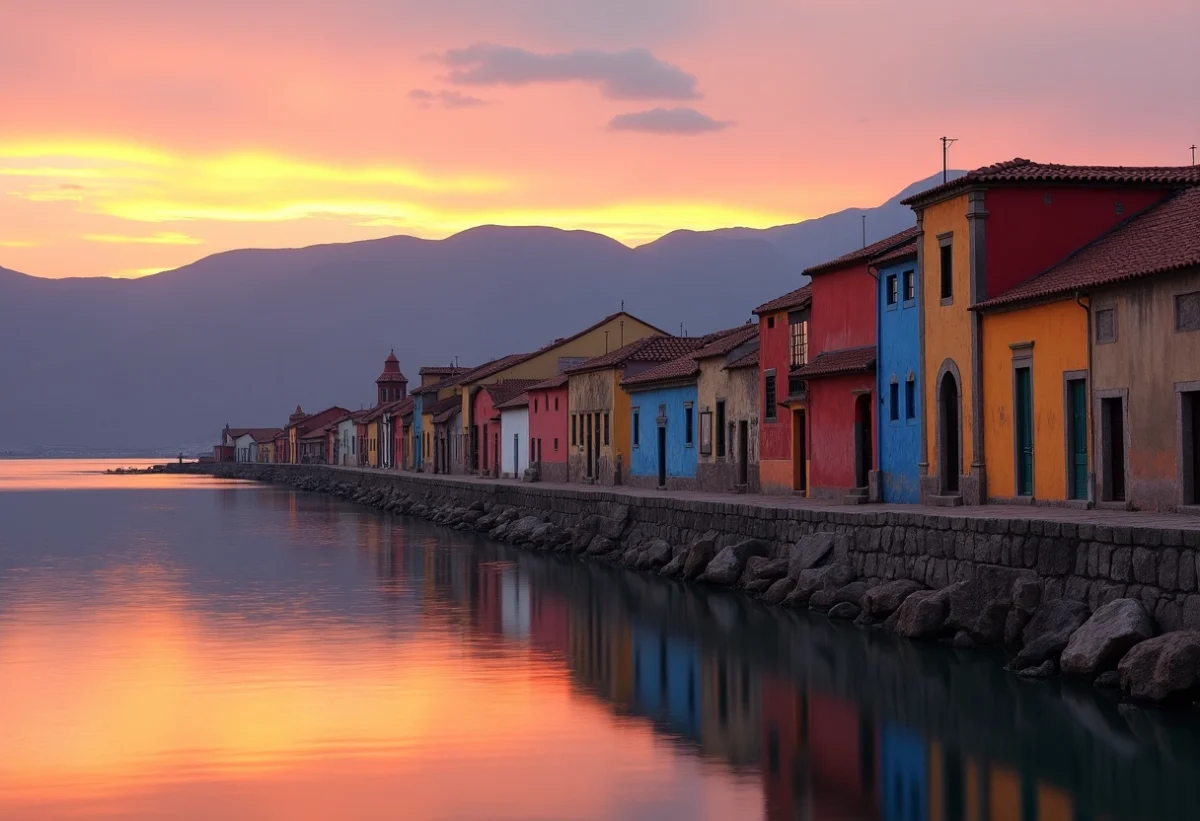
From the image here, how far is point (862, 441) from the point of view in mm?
34688

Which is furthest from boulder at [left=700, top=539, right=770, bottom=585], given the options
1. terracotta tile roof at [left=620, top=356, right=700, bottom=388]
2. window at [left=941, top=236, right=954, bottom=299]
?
terracotta tile roof at [left=620, top=356, right=700, bottom=388]

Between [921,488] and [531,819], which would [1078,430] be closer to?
[921,488]

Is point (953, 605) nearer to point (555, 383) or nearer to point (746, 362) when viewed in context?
point (746, 362)

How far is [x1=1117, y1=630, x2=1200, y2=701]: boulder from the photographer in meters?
15.8

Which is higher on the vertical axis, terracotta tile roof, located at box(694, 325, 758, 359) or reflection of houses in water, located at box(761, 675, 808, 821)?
terracotta tile roof, located at box(694, 325, 758, 359)

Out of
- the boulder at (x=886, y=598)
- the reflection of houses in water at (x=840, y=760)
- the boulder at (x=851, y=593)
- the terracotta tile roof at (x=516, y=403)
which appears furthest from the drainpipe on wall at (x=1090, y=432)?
the terracotta tile roof at (x=516, y=403)

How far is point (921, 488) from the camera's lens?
30.9 meters

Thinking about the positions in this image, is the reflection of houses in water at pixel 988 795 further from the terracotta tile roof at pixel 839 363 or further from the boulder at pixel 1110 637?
the terracotta tile roof at pixel 839 363

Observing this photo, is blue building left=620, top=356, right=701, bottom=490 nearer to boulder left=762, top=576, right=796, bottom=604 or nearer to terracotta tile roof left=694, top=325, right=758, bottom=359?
terracotta tile roof left=694, top=325, right=758, bottom=359

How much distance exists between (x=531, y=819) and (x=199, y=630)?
→ 47.6ft

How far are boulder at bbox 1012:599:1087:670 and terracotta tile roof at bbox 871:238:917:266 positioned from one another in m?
13.8

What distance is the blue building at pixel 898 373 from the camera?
104 ft


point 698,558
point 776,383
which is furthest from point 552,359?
point 698,558

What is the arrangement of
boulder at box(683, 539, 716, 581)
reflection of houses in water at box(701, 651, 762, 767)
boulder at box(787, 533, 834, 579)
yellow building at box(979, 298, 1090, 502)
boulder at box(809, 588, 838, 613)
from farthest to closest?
boulder at box(683, 539, 716, 581)
boulder at box(787, 533, 834, 579)
yellow building at box(979, 298, 1090, 502)
boulder at box(809, 588, 838, 613)
reflection of houses in water at box(701, 651, 762, 767)
